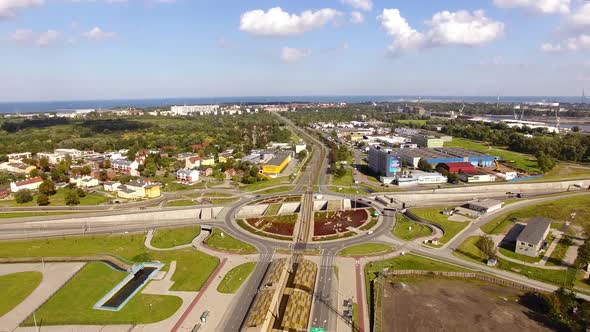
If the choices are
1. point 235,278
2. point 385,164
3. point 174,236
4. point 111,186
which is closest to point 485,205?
point 385,164

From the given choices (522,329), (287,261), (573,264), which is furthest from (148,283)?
(573,264)

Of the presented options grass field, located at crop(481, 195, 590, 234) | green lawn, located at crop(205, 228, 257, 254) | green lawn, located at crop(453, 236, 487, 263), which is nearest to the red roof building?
grass field, located at crop(481, 195, 590, 234)

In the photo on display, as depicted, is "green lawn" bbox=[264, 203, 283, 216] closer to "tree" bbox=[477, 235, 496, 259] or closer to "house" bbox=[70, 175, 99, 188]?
"tree" bbox=[477, 235, 496, 259]

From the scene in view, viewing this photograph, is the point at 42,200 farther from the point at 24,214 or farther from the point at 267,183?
the point at 267,183

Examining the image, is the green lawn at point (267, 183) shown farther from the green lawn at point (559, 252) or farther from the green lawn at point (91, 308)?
the green lawn at point (559, 252)

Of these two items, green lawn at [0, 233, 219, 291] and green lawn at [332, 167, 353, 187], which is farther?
green lawn at [332, 167, 353, 187]
